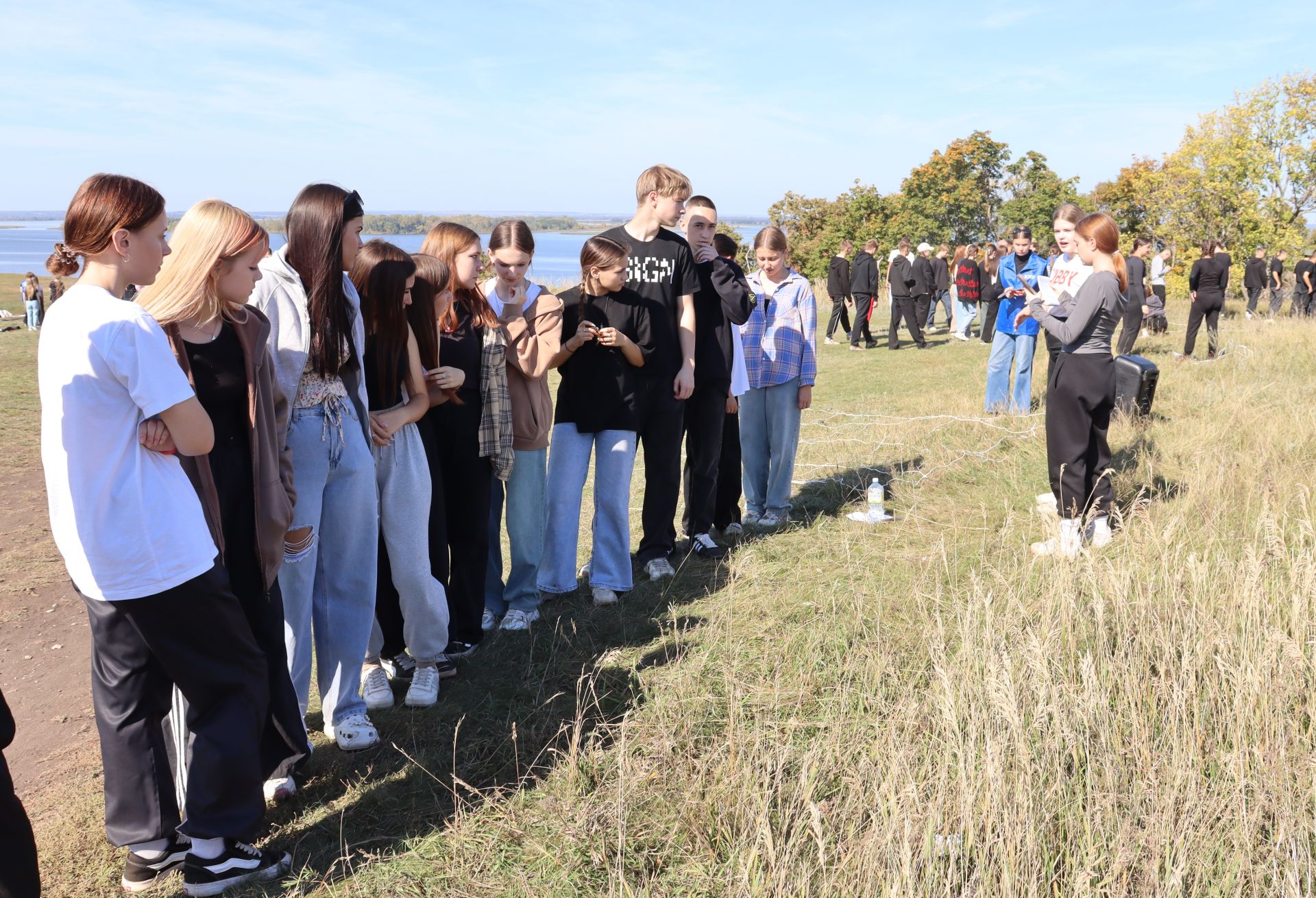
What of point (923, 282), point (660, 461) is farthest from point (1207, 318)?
point (660, 461)

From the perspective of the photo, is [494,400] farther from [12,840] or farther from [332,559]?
[12,840]

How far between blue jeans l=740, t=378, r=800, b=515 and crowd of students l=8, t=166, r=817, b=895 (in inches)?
24.2

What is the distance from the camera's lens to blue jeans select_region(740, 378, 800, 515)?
6.47 m

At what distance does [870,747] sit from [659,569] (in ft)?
8.02

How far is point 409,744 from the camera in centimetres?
369

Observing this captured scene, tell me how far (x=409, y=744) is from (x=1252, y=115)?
86.0 feet

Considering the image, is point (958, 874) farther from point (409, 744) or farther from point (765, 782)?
point (409, 744)

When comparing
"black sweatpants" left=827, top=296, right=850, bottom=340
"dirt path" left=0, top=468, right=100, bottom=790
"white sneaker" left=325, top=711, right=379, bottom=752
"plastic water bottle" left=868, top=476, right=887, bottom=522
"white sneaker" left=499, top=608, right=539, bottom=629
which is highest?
"black sweatpants" left=827, top=296, right=850, bottom=340

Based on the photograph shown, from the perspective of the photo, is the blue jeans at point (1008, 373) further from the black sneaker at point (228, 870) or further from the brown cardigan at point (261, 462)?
the black sneaker at point (228, 870)

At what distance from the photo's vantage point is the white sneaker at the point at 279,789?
10.8 ft

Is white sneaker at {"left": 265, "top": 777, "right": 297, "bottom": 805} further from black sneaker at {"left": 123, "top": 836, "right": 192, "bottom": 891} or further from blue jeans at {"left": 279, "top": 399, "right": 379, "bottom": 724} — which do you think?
black sneaker at {"left": 123, "top": 836, "right": 192, "bottom": 891}

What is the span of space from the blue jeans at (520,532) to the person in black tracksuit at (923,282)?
1344 centimetres

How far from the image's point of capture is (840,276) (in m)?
17.4

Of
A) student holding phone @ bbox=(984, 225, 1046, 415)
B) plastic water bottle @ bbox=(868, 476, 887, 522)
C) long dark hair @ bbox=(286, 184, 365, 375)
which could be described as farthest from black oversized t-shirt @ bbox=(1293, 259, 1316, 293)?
long dark hair @ bbox=(286, 184, 365, 375)
